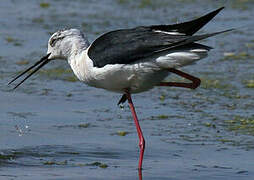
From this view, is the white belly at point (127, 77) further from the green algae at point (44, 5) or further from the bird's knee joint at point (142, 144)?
the green algae at point (44, 5)

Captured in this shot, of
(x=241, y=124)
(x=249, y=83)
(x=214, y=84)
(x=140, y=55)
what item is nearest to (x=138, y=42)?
(x=140, y=55)

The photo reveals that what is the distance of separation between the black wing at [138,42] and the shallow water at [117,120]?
0.88 metres

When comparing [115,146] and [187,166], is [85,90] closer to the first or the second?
[115,146]

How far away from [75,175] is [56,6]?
599 centimetres

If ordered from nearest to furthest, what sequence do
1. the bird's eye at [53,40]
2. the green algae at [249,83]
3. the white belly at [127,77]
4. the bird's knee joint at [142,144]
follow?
the white belly at [127,77] → the bird's knee joint at [142,144] → the bird's eye at [53,40] → the green algae at [249,83]

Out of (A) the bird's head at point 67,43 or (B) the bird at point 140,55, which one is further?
(A) the bird's head at point 67,43

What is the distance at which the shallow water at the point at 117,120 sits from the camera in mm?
5574

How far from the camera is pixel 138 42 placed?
17.5 ft

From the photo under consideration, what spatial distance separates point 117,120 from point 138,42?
153 cm

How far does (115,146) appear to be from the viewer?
6008 mm

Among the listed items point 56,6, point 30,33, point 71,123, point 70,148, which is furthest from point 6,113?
point 56,6

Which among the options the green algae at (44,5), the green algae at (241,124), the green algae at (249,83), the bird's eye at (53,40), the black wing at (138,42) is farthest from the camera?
the green algae at (44,5)

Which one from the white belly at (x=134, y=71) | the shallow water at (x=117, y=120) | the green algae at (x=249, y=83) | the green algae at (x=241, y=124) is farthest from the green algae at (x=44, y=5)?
the white belly at (x=134, y=71)

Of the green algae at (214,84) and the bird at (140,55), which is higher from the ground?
the bird at (140,55)
